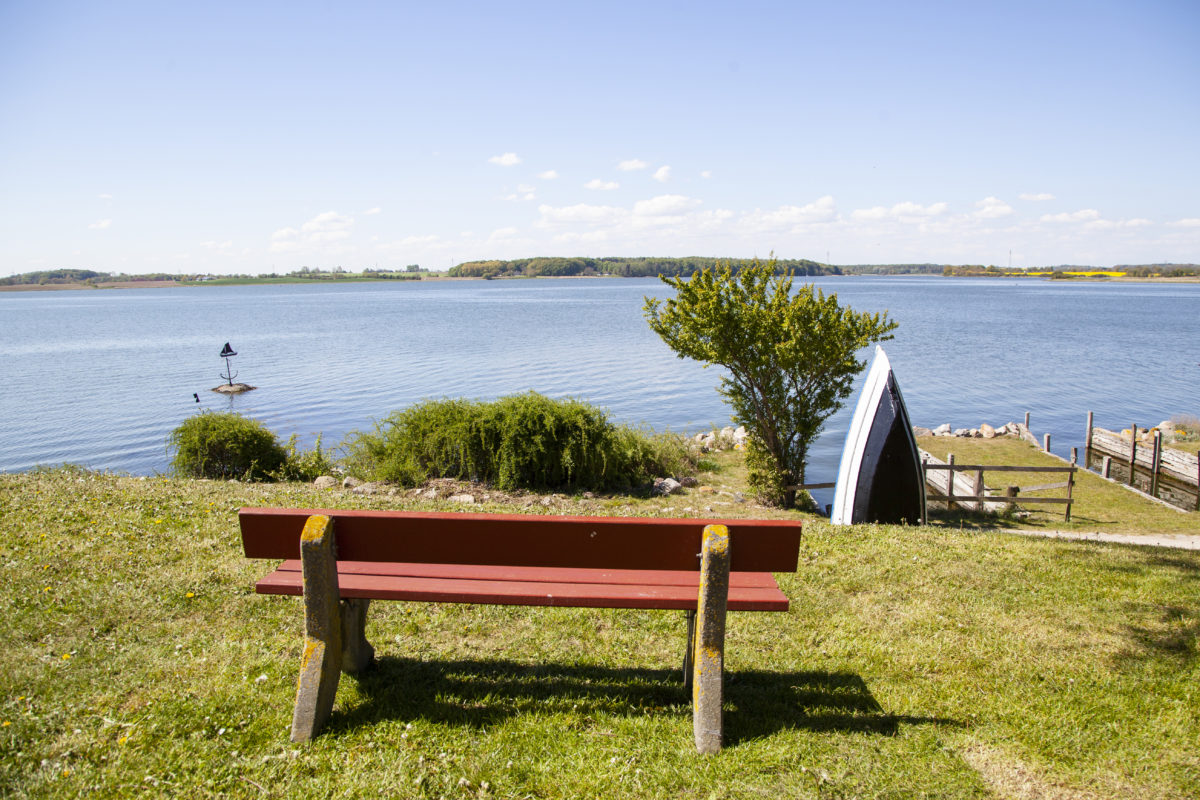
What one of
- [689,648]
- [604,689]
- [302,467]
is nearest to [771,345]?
[302,467]

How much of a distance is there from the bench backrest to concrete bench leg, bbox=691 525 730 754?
150 millimetres

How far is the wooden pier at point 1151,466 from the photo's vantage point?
18.1m

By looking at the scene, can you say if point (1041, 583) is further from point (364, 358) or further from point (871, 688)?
point (364, 358)

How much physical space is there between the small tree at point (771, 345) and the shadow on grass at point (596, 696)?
1047 centimetres

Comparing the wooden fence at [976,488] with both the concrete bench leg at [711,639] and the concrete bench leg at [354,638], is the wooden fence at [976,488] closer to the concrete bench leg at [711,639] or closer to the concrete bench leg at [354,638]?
the concrete bench leg at [711,639]

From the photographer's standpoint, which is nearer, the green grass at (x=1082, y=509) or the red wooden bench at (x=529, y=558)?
the red wooden bench at (x=529, y=558)

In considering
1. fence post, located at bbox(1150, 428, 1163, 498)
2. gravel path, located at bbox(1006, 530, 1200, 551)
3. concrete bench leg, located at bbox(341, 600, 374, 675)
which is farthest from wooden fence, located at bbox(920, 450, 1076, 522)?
concrete bench leg, located at bbox(341, 600, 374, 675)

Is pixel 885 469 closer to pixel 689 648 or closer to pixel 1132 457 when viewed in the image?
pixel 689 648

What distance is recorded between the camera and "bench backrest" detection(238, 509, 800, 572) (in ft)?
11.7

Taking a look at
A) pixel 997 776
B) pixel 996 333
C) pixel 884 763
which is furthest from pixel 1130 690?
pixel 996 333

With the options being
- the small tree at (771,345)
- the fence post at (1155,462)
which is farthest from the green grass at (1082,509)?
the small tree at (771,345)

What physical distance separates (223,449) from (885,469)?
1301 centimetres

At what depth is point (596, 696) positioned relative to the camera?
4066 millimetres

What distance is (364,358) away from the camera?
Answer: 4584 centimetres
